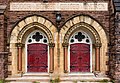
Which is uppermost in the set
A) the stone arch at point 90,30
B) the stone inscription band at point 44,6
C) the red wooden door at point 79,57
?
the stone inscription band at point 44,6

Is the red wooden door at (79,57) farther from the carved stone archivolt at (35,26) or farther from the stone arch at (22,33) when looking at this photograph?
the carved stone archivolt at (35,26)

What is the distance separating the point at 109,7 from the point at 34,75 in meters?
5.11

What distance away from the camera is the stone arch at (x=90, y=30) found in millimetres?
13891

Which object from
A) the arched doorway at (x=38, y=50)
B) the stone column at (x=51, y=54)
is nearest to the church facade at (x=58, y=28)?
the stone column at (x=51, y=54)

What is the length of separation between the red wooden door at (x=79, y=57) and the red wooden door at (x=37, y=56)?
1.35 metres

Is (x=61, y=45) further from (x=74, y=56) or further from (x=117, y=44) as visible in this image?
(x=117, y=44)

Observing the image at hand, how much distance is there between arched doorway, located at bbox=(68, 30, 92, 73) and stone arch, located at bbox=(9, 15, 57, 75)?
106 centimetres

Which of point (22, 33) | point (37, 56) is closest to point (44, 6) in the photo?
point (22, 33)

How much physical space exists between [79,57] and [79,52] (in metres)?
0.26

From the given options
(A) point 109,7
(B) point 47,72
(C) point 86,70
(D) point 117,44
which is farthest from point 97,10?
(B) point 47,72

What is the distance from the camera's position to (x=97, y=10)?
14.0 meters

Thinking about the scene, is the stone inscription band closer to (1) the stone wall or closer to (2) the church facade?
(2) the church facade

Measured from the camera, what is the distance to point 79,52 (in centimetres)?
1433

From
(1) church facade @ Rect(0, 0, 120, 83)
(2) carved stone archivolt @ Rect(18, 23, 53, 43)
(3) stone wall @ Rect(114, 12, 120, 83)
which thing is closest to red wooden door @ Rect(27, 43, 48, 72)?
(1) church facade @ Rect(0, 0, 120, 83)
